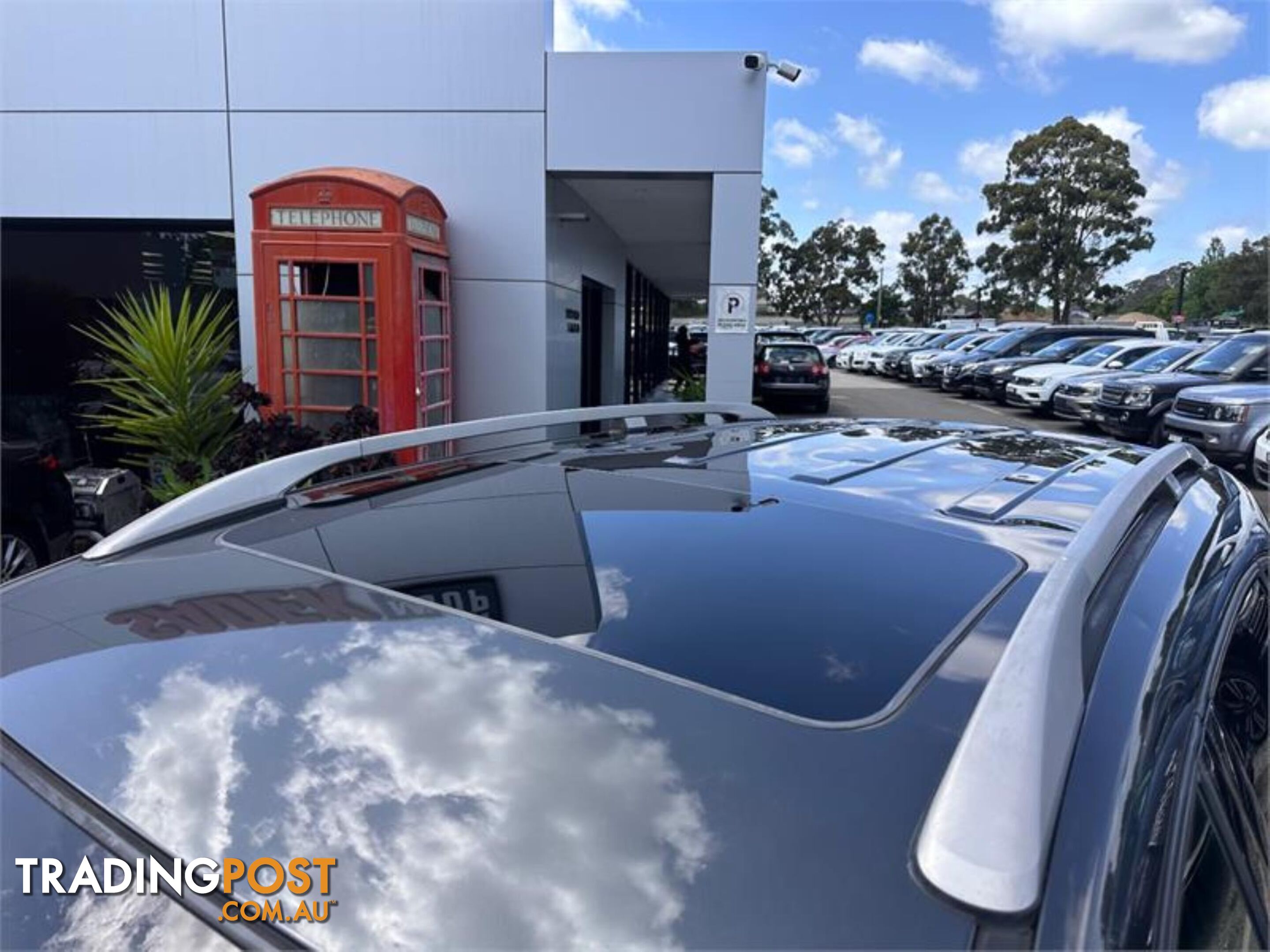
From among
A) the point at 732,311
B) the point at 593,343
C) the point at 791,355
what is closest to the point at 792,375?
the point at 791,355

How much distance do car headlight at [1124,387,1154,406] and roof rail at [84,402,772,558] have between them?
12.8 m

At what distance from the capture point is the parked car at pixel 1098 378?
15.2 metres

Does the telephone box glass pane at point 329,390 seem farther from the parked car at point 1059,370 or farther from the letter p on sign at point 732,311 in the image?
the parked car at point 1059,370

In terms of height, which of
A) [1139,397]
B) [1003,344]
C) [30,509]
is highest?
[1003,344]

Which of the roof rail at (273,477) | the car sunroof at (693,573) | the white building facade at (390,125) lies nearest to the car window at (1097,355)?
the white building facade at (390,125)

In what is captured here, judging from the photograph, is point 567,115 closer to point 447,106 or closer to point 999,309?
point 447,106

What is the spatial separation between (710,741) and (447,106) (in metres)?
7.90

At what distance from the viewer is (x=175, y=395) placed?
21.1 ft

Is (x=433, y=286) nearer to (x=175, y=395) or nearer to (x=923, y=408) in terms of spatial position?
(x=175, y=395)

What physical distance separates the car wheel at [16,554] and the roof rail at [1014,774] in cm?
568

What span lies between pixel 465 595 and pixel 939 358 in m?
26.8

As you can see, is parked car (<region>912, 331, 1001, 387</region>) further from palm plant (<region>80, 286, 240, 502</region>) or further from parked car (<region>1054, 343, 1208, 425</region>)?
palm plant (<region>80, 286, 240, 502</region>)

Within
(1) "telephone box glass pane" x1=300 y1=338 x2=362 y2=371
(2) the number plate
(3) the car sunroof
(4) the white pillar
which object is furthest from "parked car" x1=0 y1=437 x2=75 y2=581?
(4) the white pillar

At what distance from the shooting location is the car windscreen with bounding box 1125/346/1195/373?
637 inches
